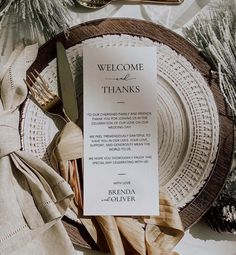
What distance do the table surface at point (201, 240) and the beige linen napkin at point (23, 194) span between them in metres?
0.17

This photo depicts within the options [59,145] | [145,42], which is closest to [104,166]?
[59,145]

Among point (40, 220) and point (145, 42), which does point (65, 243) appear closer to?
point (40, 220)

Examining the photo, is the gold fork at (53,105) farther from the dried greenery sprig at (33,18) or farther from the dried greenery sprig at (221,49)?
the dried greenery sprig at (221,49)

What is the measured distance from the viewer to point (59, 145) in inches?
28.2

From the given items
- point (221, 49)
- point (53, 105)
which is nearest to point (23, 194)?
point (53, 105)

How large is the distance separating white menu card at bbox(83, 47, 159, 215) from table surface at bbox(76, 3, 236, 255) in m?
0.06

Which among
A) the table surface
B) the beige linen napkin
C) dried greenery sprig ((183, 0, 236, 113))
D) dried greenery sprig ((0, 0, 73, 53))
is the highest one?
dried greenery sprig ((0, 0, 73, 53))

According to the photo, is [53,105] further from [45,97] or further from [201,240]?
[201,240]

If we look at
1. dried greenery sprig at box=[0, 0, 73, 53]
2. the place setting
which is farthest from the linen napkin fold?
dried greenery sprig at box=[0, 0, 73, 53]

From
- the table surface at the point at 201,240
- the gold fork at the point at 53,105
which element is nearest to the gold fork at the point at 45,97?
the gold fork at the point at 53,105

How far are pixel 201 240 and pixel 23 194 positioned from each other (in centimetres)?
27

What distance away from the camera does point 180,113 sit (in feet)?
2.50

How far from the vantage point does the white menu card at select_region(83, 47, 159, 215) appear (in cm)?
74

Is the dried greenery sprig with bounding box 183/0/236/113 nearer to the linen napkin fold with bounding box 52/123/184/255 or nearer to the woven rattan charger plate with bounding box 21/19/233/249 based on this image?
the woven rattan charger plate with bounding box 21/19/233/249
